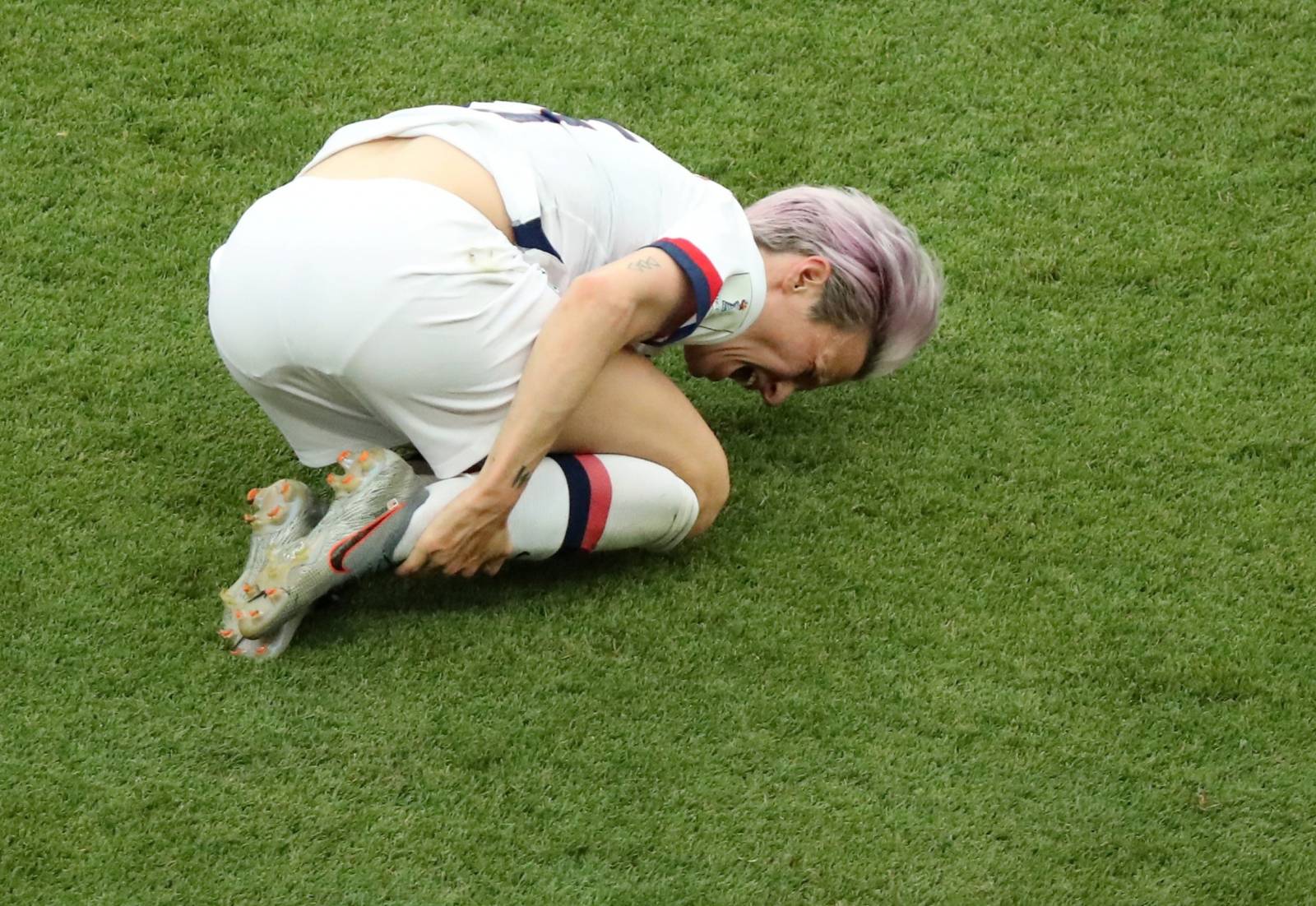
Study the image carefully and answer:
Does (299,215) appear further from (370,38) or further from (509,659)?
(370,38)

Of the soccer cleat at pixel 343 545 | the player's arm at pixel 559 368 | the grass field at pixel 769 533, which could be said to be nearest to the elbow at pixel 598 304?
the player's arm at pixel 559 368

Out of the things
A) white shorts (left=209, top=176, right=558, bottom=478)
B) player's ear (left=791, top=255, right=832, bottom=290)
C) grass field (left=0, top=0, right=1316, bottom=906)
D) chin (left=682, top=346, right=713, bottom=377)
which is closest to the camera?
grass field (left=0, top=0, right=1316, bottom=906)

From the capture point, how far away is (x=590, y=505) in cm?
220

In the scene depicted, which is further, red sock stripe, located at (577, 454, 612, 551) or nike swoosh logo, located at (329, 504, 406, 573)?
red sock stripe, located at (577, 454, 612, 551)

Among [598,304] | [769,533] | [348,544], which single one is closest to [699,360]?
[769,533]

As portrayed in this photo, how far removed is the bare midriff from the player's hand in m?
0.37

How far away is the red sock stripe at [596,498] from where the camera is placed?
7.23 ft

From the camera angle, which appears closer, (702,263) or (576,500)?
(702,263)

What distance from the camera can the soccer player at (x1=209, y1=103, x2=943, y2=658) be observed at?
6.73 feet

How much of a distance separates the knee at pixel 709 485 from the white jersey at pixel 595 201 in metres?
0.18

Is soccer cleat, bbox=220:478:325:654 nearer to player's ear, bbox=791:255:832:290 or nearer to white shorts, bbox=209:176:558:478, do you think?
white shorts, bbox=209:176:558:478

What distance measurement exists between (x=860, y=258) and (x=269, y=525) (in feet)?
3.01

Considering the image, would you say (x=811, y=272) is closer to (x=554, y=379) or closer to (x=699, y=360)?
(x=699, y=360)

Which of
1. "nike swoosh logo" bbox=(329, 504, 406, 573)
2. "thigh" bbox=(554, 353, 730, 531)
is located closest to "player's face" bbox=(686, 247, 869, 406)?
"thigh" bbox=(554, 353, 730, 531)
